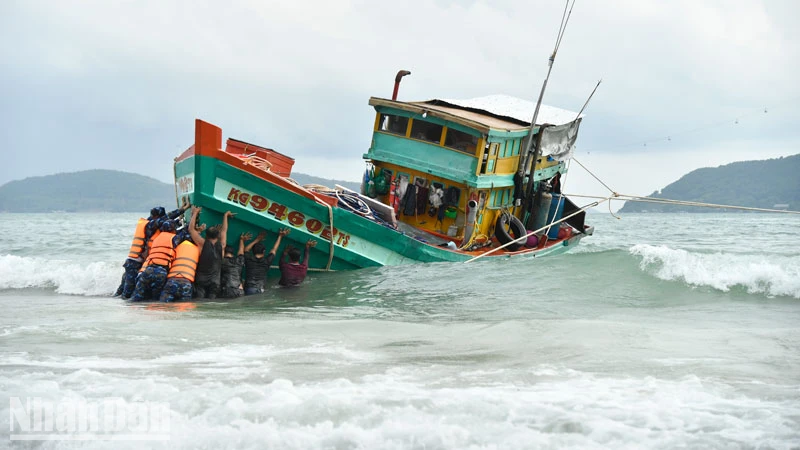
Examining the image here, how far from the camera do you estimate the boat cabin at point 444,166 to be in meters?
14.4

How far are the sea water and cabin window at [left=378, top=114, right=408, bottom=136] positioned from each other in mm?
4468

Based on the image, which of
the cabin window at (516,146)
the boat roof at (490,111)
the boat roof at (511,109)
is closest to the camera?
the boat roof at (490,111)

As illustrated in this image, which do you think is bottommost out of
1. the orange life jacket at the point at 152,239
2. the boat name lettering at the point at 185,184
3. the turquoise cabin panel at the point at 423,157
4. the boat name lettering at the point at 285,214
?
the orange life jacket at the point at 152,239

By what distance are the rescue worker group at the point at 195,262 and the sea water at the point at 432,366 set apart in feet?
1.61

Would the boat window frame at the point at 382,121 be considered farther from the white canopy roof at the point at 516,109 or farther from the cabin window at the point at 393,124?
the white canopy roof at the point at 516,109

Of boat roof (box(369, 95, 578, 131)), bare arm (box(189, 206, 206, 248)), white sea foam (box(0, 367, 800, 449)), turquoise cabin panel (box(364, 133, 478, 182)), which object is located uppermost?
boat roof (box(369, 95, 578, 131))

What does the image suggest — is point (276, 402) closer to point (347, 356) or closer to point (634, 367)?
point (347, 356)

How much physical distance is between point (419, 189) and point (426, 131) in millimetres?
1159

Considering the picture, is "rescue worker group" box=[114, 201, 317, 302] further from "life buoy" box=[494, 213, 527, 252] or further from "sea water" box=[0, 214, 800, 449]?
"life buoy" box=[494, 213, 527, 252]

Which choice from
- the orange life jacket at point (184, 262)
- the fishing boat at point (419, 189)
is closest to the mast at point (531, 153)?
the fishing boat at point (419, 189)

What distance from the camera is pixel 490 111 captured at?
16672 millimetres

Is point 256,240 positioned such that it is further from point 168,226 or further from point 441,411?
point 441,411

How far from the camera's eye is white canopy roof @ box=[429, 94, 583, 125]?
1667 centimetres

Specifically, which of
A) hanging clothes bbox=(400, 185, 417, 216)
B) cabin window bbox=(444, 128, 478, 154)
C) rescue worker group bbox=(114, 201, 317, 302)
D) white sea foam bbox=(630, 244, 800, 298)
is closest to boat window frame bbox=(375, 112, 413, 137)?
cabin window bbox=(444, 128, 478, 154)
